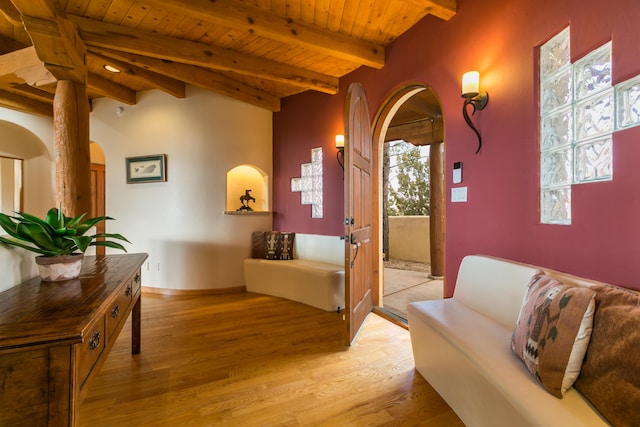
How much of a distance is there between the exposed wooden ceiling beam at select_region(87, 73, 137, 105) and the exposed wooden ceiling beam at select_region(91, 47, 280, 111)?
70cm

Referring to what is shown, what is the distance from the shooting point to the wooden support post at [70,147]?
8.24 ft

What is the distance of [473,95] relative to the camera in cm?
196

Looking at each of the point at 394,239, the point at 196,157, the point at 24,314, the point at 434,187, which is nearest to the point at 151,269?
the point at 196,157

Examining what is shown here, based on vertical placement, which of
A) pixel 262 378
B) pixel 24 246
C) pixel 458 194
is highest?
pixel 458 194

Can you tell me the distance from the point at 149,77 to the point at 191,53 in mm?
867

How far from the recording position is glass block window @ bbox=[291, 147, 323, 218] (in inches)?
150

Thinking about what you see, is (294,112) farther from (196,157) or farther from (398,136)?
(398,136)

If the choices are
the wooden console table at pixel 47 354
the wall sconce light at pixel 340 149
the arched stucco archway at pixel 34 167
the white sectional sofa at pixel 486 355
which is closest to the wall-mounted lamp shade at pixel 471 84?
the white sectional sofa at pixel 486 355

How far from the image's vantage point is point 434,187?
4.84 m

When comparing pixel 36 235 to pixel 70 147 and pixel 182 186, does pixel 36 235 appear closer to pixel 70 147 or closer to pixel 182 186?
pixel 70 147

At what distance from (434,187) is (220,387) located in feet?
13.8

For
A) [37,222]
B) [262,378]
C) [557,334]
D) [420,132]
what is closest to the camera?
[557,334]

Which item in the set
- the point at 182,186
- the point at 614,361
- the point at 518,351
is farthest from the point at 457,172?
the point at 182,186

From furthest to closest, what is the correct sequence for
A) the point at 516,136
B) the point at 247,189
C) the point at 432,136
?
the point at 432,136 < the point at 247,189 < the point at 516,136
